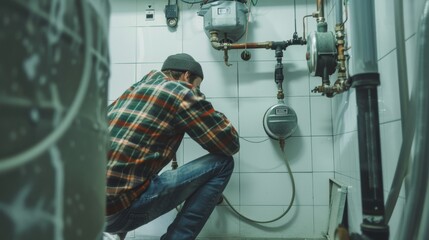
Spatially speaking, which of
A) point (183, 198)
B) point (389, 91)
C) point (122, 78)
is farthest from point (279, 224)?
point (122, 78)

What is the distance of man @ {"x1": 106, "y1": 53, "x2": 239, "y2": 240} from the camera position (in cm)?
95

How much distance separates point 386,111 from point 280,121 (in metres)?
0.59

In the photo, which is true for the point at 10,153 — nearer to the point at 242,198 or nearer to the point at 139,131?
the point at 139,131

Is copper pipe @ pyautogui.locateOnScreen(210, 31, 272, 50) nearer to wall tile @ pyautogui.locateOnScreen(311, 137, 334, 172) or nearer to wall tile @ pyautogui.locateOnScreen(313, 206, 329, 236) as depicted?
wall tile @ pyautogui.locateOnScreen(311, 137, 334, 172)

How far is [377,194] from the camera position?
1.96 feet

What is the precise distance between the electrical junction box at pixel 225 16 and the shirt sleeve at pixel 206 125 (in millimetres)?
587

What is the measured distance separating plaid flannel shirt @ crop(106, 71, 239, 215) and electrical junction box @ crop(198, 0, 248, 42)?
546 mm

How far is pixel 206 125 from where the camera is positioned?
104cm

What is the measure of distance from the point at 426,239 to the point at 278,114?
1011mm

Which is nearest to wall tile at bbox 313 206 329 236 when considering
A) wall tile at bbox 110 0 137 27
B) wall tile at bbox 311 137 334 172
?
wall tile at bbox 311 137 334 172

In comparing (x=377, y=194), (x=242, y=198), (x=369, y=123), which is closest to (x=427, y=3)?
(x=369, y=123)

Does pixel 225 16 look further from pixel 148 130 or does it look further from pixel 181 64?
pixel 148 130

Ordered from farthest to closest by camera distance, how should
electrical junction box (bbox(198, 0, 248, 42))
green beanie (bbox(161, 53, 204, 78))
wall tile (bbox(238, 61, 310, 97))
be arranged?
wall tile (bbox(238, 61, 310, 97)) → electrical junction box (bbox(198, 0, 248, 42)) → green beanie (bbox(161, 53, 204, 78))

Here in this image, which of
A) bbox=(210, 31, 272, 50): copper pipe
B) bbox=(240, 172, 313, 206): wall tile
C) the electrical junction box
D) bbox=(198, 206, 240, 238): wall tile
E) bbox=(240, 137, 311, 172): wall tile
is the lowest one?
bbox=(198, 206, 240, 238): wall tile
